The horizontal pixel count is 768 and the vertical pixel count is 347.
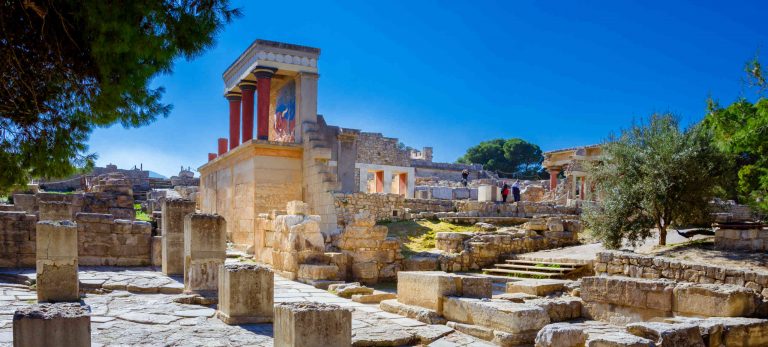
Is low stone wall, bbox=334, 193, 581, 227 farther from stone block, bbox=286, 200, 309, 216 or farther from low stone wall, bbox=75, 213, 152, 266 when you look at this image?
low stone wall, bbox=75, 213, 152, 266

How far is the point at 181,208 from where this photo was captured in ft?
37.9

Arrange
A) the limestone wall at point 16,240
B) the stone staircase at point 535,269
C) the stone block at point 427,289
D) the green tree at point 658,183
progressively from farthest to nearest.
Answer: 1. the green tree at point 658,183
2. the stone staircase at point 535,269
3. the limestone wall at point 16,240
4. the stone block at point 427,289

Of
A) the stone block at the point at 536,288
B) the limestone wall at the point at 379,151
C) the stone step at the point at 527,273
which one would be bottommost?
the stone step at the point at 527,273

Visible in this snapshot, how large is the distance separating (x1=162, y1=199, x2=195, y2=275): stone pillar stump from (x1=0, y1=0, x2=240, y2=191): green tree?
232 inches

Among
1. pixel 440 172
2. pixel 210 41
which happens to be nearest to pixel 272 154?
pixel 210 41

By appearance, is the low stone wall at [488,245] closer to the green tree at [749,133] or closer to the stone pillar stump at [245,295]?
the green tree at [749,133]

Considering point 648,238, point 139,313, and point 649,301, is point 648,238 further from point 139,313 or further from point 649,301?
point 139,313

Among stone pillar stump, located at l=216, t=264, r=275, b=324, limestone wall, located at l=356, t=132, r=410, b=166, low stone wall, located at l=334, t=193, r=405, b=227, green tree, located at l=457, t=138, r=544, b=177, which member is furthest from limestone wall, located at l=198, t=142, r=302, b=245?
green tree, located at l=457, t=138, r=544, b=177

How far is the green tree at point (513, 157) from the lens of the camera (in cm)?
6844

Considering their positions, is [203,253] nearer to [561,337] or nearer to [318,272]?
[318,272]

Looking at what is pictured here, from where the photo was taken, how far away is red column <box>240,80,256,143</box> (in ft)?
67.2

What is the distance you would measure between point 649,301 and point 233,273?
5.77 meters

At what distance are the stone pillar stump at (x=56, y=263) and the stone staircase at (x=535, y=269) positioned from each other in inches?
401

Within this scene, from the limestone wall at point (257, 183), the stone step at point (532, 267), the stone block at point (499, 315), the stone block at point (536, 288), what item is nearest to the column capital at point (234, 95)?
the limestone wall at point (257, 183)
